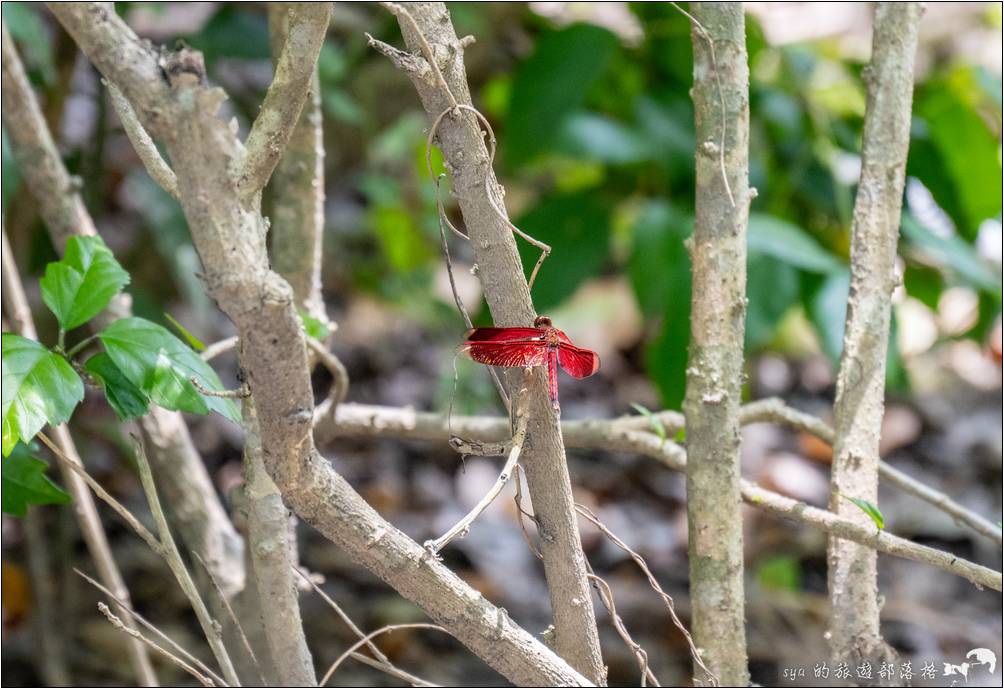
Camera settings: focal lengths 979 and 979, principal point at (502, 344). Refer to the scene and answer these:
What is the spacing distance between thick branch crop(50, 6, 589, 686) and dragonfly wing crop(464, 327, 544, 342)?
0.11 meters

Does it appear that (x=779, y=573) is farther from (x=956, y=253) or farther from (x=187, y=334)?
(x=187, y=334)

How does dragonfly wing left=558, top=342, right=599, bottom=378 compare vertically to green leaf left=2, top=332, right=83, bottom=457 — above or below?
above

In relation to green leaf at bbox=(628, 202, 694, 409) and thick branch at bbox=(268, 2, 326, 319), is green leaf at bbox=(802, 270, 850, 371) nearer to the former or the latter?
green leaf at bbox=(628, 202, 694, 409)

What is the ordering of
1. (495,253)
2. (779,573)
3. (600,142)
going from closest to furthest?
(495,253) < (600,142) < (779,573)

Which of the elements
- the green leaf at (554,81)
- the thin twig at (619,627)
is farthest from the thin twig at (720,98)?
the green leaf at (554,81)

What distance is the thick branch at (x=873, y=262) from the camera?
29.3 inches

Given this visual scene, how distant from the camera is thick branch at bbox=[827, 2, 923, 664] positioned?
0.74 metres

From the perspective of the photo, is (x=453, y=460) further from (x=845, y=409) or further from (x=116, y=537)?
(x=845, y=409)

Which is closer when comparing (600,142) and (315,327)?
(315,327)

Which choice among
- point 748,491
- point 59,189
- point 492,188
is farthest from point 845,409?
point 59,189

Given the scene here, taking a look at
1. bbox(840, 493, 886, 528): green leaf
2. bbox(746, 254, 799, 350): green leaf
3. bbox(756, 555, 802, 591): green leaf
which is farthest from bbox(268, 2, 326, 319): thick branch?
bbox(756, 555, 802, 591): green leaf

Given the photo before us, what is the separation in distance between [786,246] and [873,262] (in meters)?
0.45

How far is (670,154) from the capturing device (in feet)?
4.73

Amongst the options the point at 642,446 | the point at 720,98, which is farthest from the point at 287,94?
the point at 642,446
